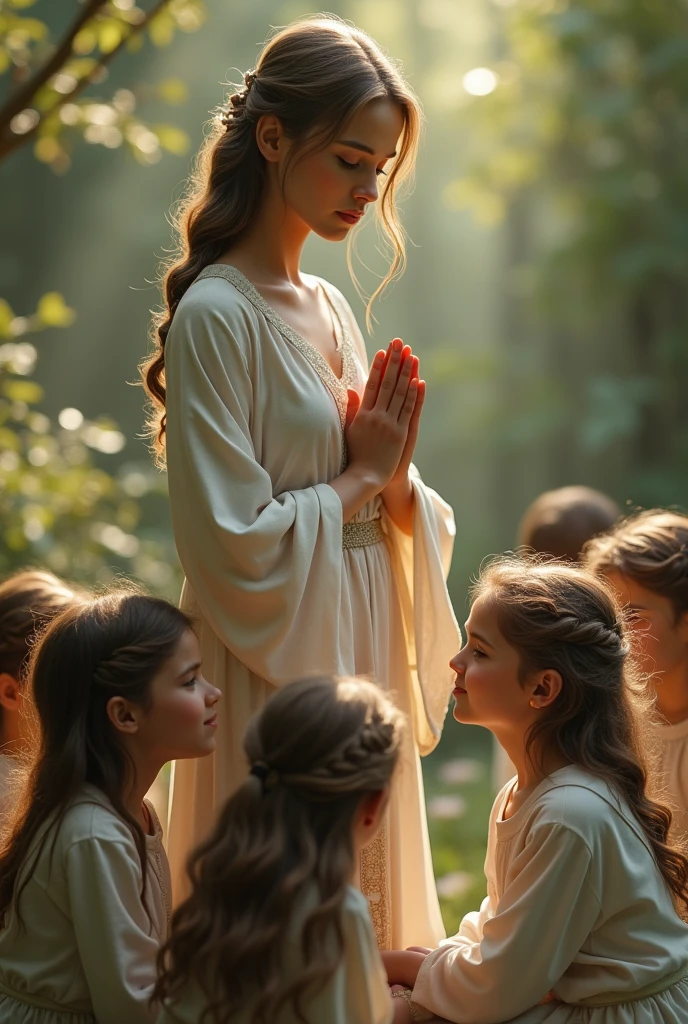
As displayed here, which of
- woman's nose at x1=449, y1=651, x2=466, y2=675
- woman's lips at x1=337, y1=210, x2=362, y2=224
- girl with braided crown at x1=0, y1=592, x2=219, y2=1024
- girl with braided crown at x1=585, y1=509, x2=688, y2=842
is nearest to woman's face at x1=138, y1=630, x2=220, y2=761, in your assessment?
girl with braided crown at x1=0, y1=592, x2=219, y2=1024

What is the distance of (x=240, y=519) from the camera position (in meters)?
2.25

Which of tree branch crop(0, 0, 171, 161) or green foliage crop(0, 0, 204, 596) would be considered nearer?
tree branch crop(0, 0, 171, 161)

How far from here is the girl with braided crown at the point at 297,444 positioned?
2.27m

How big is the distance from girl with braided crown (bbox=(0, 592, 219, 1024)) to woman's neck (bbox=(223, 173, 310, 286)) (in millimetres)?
708

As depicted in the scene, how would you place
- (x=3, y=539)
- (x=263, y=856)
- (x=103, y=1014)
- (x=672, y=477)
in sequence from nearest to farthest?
(x=263, y=856), (x=103, y=1014), (x=3, y=539), (x=672, y=477)

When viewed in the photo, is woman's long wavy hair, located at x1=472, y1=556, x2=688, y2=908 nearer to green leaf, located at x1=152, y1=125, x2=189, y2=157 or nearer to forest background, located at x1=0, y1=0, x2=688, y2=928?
green leaf, located at x1=152, y1=125, x2=189, y2=157

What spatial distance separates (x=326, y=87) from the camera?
7.55ft

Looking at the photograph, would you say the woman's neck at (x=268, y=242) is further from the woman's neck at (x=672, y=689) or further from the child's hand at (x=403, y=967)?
the child's hand at (x=403, y=967)

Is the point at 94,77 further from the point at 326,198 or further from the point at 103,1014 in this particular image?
the point at 103,1014

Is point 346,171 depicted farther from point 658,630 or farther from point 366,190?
point 658,630

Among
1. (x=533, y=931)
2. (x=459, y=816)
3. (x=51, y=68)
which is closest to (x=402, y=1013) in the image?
(x=533, y=931)

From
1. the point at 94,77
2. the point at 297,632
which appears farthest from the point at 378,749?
the point at 94,77

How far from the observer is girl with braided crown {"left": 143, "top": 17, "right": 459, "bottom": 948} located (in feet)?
7.43

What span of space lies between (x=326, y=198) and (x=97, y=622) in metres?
0.92
